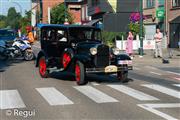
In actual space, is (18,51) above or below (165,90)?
above

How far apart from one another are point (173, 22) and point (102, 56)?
2870 cm

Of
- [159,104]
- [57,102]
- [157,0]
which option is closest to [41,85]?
[57,102]

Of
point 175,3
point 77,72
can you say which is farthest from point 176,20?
point 77,72

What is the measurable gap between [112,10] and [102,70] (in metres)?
44.4

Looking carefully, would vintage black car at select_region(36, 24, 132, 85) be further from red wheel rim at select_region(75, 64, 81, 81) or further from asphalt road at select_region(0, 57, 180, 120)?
asphalt road at select_region(0, 57, 180, 120)

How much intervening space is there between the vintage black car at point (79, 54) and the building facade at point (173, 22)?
85.8 ft

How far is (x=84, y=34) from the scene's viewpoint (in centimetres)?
1574

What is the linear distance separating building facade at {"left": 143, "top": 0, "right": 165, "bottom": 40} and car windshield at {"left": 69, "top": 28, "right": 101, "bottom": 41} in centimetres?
2840

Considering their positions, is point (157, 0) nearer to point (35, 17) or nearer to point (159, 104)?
point (159, 104)

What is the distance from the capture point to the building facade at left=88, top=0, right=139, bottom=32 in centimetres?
5750

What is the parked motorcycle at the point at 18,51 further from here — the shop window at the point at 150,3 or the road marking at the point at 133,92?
the shop window at the point at 150,3

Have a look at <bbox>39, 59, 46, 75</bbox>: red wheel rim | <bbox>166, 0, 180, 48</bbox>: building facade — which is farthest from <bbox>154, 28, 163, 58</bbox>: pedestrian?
<bbox>166, 0, 180, 48</bbox>: building facade

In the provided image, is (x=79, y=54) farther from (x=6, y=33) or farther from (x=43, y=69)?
(x=6, y=33)

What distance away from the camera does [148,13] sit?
1937 inches
